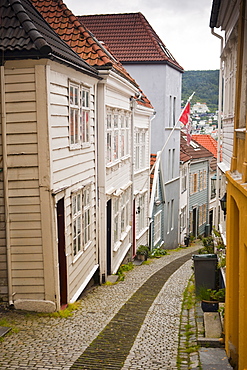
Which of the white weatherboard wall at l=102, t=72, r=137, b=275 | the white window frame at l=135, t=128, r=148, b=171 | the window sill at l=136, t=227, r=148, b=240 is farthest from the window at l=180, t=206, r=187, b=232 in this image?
the white weatherboard wall at l=102, t=72, r=137, b=275

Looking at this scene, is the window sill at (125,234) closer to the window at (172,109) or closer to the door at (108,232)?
the door at (108,232)

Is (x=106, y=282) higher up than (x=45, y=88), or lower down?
lower down

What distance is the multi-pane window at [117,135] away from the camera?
44.9ft

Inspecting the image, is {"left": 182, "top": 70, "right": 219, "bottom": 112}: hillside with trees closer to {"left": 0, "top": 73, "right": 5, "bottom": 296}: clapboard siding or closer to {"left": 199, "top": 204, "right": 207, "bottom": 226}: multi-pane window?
{"left": 199, "top": 204, "right": 207, "bottom": 226}: multi-pane window

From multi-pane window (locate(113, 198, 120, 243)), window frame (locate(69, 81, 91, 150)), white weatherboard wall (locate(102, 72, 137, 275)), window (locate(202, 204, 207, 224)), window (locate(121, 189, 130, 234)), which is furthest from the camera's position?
window (locate(202, 204, 207, 224))

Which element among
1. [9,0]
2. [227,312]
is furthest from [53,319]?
[9,0]

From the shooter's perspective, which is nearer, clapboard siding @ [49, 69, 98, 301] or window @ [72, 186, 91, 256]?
clapboard siding @ [49, 69, 98, 301]

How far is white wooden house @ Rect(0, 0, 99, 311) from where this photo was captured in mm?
8398

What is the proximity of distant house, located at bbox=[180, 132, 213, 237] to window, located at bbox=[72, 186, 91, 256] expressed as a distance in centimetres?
2099

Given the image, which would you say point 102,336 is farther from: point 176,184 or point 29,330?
point 176,184

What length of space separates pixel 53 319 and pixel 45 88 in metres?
3.94

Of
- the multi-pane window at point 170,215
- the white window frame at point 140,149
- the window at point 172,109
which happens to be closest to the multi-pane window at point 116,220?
the white window frame at point 140,149

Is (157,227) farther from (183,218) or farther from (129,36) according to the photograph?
(129,36)

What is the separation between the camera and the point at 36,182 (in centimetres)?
868
